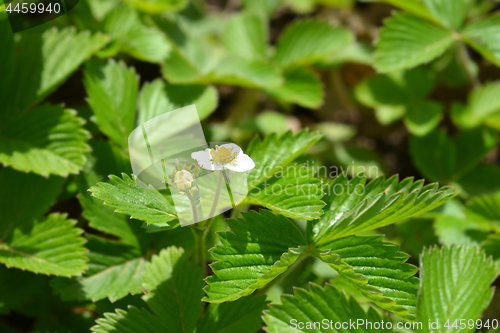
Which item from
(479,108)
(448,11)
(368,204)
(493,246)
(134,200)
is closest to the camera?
(134,200)

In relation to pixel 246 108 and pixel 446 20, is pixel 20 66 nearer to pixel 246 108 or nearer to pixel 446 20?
pixel 246 108

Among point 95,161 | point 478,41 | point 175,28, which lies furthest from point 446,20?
point 95,161

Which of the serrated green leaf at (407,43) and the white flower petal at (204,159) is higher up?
the serrated green leaf at (407,43)

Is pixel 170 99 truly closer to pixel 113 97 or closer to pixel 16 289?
pixel 113 97

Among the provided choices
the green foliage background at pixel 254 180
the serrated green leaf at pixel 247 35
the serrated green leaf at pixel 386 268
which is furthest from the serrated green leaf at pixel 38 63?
the serrated green leaf at pixel 386 268

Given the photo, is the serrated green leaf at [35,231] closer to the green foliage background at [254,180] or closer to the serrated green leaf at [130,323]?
the green foliage background at [254,180]

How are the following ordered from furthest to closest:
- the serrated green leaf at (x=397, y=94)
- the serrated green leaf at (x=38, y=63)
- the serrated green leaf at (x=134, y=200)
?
1. the serrated green leaf at (x=397, y=94)
2. the serrated green leaf at (x=38, y=63)
3. the serrated green leaf at (x=134, y=200)

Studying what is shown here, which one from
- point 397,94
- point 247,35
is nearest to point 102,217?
point 247,35
